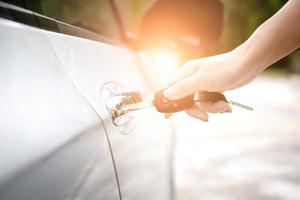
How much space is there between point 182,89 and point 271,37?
33 centimetres

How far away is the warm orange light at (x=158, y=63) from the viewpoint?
3.26 m

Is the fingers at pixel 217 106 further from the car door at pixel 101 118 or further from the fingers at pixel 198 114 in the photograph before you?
the car door at pixel 101 118

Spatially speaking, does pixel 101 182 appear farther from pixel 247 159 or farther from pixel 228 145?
pixel 228 145

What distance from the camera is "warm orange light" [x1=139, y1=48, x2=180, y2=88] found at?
10.7 ft

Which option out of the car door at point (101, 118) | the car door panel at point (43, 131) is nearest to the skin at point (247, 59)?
the car door at point (101, 118)

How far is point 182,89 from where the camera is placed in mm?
1786

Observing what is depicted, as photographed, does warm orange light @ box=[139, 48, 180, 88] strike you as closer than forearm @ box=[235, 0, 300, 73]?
No

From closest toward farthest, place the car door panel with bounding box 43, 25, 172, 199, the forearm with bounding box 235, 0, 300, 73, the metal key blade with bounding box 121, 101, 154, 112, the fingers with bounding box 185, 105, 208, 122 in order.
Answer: the car door panel with bounding box 43, 25, 172, 199 → the metal key blade with bounding box 121, 101, 154, 112 → the forearm with bounding box 235, 0, 300, 73 → the fingers with bounding box 185, 105, 208, 122

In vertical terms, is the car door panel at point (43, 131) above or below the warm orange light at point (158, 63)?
below

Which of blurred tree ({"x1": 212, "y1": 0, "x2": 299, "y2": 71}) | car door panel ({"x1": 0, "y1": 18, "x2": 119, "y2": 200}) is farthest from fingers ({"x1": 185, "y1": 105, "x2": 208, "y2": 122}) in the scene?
blurred tree ({"x1": 212, "y1": 0, "x2": 299, "y2": 71})

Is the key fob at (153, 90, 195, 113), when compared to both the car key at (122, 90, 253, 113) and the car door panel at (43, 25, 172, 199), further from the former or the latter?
the car door panel at (43, 25, 172, 199)

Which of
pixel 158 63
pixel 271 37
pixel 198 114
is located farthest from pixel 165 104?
pixel 158 63

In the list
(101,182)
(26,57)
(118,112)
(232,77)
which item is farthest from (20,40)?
(232,77)

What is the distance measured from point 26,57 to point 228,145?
221 inches
